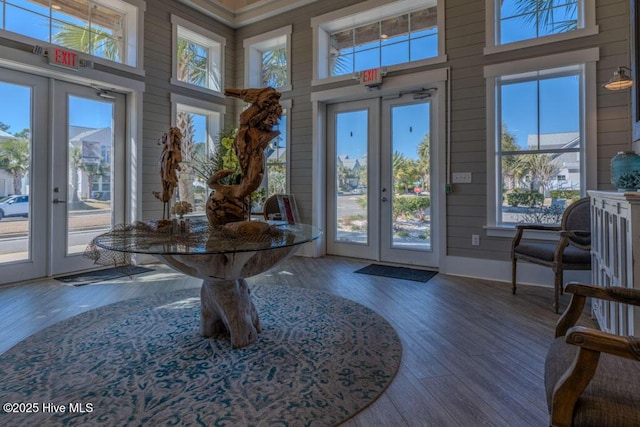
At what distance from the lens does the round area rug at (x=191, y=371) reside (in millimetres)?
1518

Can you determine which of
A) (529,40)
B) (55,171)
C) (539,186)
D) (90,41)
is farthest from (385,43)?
(55,171)

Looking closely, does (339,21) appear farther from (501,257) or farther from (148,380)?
(148,380)

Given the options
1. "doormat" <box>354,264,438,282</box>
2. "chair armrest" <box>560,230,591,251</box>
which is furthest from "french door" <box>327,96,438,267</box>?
"chair armrest" <box>560,230,591,251</box>

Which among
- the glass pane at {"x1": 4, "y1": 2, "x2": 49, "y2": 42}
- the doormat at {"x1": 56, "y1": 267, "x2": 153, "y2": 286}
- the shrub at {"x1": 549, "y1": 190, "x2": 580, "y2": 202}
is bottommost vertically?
the doormat at {"x1": 56, "y1": 267, "x2": 153, "y2": 286}

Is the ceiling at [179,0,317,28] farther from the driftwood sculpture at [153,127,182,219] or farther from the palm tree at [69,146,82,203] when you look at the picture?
the driftwood sculpture at [153,127,182,219]

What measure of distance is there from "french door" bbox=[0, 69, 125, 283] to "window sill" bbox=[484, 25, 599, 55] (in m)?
4.56

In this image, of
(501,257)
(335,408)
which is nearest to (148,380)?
(335,408)

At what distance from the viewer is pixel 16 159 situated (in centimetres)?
363

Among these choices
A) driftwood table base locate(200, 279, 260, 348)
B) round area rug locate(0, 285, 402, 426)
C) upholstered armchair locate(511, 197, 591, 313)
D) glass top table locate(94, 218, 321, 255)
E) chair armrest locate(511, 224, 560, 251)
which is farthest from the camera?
chair armrest locate(511, 224, 560, 251)

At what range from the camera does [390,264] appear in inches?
182

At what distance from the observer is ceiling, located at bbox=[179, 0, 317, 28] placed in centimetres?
511

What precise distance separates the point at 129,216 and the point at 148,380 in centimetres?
326

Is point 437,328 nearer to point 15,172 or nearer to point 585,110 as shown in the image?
point 585,110

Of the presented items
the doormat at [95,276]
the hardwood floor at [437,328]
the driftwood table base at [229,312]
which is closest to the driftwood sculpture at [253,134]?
the driftwood table base at [229,312]
